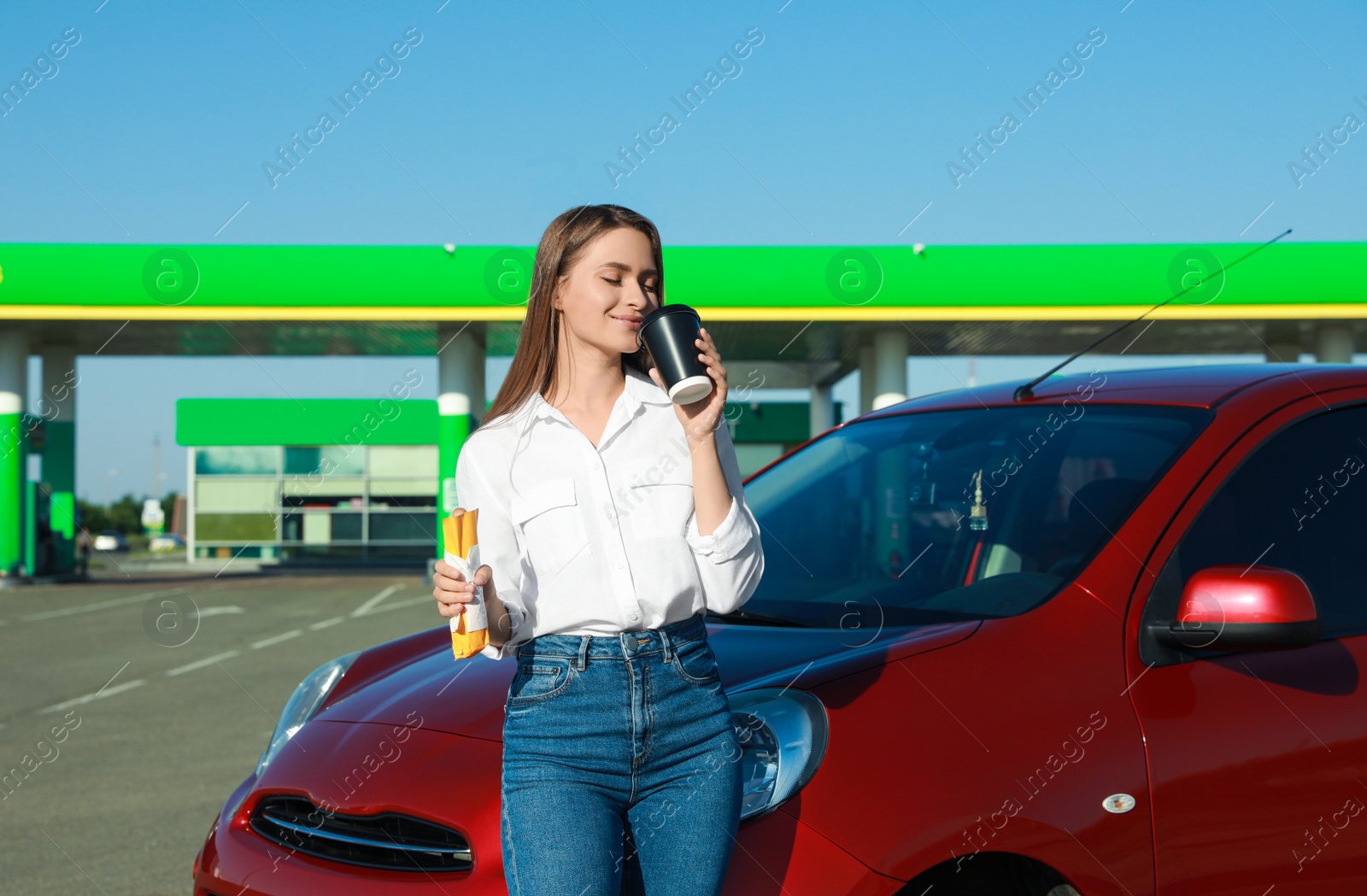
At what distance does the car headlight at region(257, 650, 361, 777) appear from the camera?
2889 millimetres

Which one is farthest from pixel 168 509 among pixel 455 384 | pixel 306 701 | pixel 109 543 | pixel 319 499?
pixel 306 701

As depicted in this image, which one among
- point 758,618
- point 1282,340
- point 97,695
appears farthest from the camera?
point 1282,340

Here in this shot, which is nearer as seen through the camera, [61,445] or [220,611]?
[220,611]

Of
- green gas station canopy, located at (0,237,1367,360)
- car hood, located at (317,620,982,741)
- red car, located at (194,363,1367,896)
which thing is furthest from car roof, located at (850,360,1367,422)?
green gas station canopy, located at (0,237,1367,360)

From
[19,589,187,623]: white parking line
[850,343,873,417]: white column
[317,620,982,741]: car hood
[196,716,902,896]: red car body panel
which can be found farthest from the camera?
[850,343,873,417]: white column

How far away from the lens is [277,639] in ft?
41.1

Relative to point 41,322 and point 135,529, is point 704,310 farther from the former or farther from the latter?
point 135,529

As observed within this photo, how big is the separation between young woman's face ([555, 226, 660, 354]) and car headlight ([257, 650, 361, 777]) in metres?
A: 1.43

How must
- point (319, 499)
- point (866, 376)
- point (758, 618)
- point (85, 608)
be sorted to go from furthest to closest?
1. point (319, 499)
2. point (866, 376)
3. point (85, 608)
4. point (758, 618)

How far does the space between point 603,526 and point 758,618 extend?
1.01 meters

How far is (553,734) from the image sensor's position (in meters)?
1.76

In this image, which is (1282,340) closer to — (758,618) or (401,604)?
(401,604)

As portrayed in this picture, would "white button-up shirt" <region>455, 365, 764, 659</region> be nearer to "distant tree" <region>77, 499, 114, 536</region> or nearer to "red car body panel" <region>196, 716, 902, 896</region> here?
"red car body panel" <region>196, 716, 902, 896</region>

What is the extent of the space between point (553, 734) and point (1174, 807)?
1.29m
